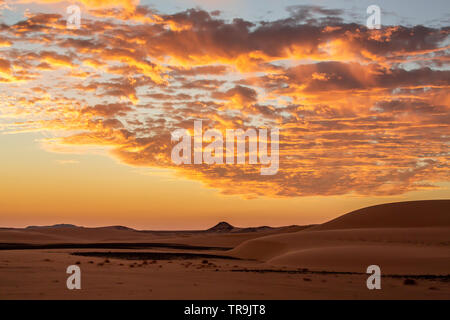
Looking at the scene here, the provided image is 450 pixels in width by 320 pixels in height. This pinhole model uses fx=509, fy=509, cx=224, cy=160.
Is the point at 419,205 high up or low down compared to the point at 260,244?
up

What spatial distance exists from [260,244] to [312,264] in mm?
19765

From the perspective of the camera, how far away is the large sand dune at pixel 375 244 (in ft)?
103

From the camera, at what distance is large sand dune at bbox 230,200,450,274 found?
103ft

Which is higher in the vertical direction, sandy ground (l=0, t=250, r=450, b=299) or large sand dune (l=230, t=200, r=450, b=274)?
large sand dune (l=230, t=200, r=450, b=274)

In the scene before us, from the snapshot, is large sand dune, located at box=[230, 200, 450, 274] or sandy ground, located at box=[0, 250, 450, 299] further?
large sand dune, located at box=[230, 200, 450, 274]

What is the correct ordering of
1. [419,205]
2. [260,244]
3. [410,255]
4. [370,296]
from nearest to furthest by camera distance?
1. [370,296]
2. [410,255]
3. [260,244]
4. [419,205]

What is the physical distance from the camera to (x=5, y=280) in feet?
60.7

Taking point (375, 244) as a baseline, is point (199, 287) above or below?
below

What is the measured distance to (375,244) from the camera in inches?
1746

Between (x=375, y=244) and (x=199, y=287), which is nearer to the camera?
(x=199, y=287)

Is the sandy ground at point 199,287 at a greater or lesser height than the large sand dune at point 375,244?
lesser

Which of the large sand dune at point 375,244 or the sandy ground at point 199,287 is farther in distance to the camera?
the large sand dune at point 375,244
